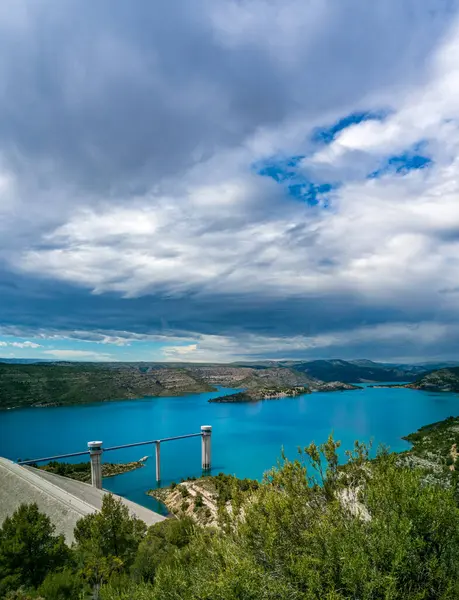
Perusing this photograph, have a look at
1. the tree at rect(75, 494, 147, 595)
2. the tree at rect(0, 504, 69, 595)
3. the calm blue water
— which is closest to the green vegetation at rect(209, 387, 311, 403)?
the calm blue water

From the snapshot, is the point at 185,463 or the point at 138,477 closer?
the point at 138,477

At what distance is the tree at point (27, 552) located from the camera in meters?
18.5

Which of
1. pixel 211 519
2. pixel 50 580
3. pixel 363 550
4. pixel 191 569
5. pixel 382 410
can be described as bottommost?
pixel 382 410

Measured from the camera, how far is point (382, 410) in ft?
424

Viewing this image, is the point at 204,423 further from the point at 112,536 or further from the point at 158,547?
the point at 158,547

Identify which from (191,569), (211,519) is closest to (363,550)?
(191,569)

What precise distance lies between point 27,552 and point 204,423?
90.6m

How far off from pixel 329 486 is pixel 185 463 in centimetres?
5723

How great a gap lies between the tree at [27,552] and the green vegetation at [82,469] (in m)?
34.2

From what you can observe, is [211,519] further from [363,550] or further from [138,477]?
[363,550]

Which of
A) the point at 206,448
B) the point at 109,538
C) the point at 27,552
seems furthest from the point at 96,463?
the point at 27,552

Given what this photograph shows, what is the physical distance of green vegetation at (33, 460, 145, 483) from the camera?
174 feet

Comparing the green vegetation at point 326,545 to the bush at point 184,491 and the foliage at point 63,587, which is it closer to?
the foliage at point 63,587

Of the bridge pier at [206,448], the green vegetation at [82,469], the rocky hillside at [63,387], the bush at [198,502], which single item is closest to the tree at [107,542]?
the bush at [198,502]
